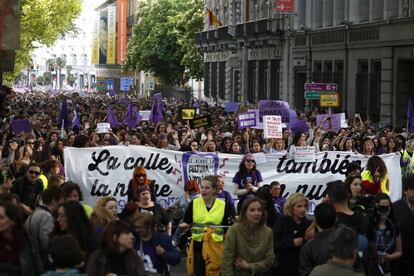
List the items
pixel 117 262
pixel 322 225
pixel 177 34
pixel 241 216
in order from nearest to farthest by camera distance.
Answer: pixel 117 262 < pixel 322 225 < pixel 241 216 < pixel 177 34

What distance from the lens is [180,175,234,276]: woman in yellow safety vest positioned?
11.3 metres

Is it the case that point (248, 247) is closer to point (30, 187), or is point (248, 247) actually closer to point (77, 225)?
point (77, 225)

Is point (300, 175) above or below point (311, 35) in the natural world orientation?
below

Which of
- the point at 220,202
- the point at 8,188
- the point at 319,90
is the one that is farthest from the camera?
the point at 319,90

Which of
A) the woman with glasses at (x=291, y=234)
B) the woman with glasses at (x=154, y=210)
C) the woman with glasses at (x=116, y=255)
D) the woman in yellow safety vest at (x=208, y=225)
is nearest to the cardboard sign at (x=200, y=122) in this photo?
the woman with glasses at (x=154, y=210)

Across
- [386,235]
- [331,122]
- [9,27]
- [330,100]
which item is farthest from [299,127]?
[386,235]

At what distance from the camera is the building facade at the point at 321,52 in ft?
125

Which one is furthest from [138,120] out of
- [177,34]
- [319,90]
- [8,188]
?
[177,34]

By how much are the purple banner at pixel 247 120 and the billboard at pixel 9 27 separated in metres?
5.95

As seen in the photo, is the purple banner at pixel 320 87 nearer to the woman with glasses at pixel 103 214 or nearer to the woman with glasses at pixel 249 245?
the woman with glasses at pixel 249 245

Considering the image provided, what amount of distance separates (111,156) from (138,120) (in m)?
13.7

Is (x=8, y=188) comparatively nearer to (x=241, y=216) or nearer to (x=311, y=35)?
(x=241, y=216)

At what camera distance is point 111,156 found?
17.2 metres

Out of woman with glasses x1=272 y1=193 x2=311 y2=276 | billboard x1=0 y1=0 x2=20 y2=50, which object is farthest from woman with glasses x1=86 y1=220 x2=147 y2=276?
billboard x1=0 y1=0 x2=20 y2=50
